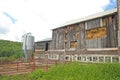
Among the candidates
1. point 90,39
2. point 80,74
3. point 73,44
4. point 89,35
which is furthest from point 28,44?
point 80,74

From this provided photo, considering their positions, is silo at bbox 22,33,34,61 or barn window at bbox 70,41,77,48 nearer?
barn window at bbox 70,41,77,48

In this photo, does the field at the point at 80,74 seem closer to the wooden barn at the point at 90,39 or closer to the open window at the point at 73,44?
the wooden barn at the point at 90,39

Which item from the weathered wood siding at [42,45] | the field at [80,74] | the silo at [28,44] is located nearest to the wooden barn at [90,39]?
the weathered wood siding at [42,45]

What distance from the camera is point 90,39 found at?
29406 millimetres

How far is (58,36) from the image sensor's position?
125ft

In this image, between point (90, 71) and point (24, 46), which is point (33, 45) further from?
point (90, 71)

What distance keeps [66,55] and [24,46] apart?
48.9 feet

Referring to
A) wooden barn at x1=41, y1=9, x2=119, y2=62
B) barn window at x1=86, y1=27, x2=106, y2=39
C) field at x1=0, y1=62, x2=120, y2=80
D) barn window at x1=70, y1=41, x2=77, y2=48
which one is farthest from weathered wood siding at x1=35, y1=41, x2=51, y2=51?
field at x1=0, y1=62, x2=120, y2=80

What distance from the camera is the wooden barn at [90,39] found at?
85.0 feet

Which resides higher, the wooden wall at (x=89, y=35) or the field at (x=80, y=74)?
the wooden wall at (x=89, y=35)

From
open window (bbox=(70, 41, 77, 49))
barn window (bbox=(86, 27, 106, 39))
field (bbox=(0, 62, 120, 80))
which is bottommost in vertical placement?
Result: field (bbox=(0, 62, 120, 80))

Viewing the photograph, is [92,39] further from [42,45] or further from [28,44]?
[42,45]

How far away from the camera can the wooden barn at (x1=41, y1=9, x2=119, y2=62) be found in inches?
1020

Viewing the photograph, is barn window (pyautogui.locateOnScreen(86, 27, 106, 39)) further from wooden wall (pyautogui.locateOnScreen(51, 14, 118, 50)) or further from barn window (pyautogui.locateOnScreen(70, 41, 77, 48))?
barn window (pyautogui.locateOnScreen(70, 41, 77, 48))
